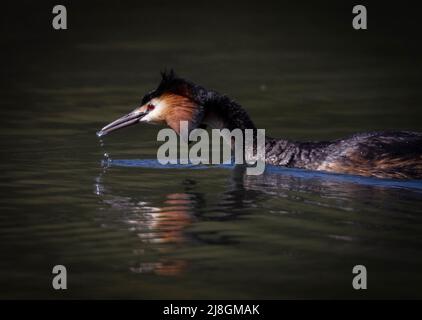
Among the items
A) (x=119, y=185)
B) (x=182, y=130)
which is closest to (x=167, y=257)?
(x=119, y=185)

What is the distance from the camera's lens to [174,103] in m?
12.9

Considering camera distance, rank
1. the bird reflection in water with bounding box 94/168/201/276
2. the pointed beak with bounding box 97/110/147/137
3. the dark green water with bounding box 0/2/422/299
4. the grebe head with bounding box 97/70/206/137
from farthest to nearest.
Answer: the pointed beak with bounding box 97/110/147/137 < the grebe head with bounding box 97/70/206/137 < the bird reflection in water with bounding box 94/168/201/276 < the dark green water with bounding box 0/2/422/299

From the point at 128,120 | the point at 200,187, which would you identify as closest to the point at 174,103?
the point at 128,120

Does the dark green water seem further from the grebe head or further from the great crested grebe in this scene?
the grebe head

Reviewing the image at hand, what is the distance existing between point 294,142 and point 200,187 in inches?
66.0

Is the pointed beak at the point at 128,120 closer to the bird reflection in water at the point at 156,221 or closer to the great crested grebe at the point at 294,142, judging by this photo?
the great crested grebe at the point at 294,142

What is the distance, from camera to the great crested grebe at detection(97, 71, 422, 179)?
481 inches

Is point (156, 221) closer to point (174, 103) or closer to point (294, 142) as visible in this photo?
point (174, 103)

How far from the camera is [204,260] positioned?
8.99 m

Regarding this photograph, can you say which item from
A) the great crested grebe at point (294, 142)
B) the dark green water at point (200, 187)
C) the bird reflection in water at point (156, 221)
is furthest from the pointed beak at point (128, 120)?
the bird reflection in water at point (156, 221)

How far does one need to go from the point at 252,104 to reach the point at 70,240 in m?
8.21

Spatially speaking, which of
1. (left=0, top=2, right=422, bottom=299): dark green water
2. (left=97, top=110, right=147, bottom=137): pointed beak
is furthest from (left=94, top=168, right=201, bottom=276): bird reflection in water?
(left=97, top=110, right=147, bottom=137): pointed beak

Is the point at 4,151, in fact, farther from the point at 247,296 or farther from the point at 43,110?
the point at 247,296

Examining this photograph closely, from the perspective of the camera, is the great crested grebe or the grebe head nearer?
the great crested grebe
